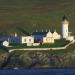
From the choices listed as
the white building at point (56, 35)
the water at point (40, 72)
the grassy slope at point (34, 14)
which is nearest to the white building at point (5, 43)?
the white building at point (56, 35)

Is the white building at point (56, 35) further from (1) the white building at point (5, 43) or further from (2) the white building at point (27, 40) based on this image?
(1) the white building at point (5, 43)

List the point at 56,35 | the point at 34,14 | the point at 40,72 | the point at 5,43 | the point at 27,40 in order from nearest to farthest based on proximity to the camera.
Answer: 1. the point at 40,72
2. the point at 5,43
3. the point at 27,40
4. the point at 56,35
5. the point at 34,14

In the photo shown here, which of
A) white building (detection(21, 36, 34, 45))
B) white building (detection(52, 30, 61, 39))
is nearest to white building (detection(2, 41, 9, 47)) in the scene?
white building (detection(21, 36, 34, 45))

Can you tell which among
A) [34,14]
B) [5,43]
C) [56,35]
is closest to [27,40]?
[5,43]

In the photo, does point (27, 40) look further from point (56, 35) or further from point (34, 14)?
point (34, 14)

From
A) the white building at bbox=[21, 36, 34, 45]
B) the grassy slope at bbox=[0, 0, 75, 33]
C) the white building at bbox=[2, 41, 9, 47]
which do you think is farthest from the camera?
the grassy slope at bbox=[0, 0, 75, 33]

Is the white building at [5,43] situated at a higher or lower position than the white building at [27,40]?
lower

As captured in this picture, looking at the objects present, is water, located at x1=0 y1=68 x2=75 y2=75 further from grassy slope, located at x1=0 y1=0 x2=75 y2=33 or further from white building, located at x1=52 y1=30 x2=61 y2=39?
grassy slope, located at x1=0 y1=0 x2=75 y2=33

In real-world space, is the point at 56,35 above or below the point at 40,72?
above

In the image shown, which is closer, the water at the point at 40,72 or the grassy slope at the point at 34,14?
the water at the point at 40,72
